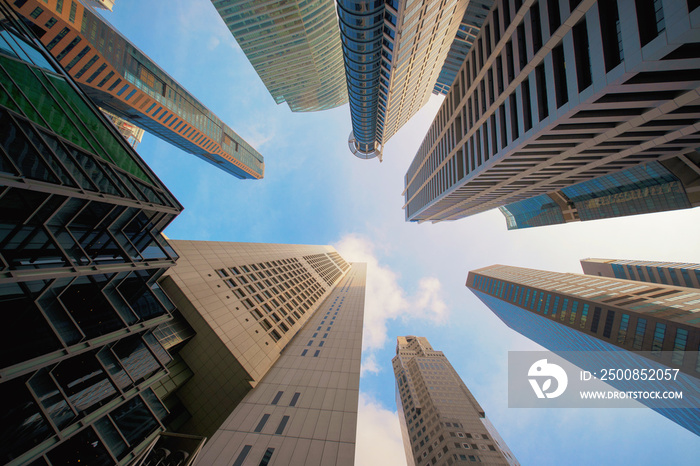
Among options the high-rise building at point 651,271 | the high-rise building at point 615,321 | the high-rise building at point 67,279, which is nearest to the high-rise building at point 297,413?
the high-rise building at point 67,279

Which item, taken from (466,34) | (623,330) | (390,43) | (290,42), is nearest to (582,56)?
(390,43)

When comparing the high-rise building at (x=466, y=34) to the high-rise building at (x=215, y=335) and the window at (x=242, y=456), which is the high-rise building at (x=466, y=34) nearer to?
the high-rise building at (x=215, y=335)

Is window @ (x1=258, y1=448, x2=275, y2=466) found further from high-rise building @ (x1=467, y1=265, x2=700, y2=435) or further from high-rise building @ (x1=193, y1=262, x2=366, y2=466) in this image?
high-rise building @ (x1=467, y1=265, x2=700, y2=435)

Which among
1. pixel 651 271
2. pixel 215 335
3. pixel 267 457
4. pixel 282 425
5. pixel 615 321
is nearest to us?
pixel 267 457

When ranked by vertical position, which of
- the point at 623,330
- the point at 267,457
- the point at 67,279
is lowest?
the point at 623,330

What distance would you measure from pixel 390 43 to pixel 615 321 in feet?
241

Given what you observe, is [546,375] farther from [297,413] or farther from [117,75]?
[117,75]

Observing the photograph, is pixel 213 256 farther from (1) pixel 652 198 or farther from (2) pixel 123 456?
(1) pixel 652 198

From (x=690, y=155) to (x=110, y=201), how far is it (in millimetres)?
73159

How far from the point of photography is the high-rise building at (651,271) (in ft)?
264

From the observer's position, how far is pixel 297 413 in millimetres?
18703

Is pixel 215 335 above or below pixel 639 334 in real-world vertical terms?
above

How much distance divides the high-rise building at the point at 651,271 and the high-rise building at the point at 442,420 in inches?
3255

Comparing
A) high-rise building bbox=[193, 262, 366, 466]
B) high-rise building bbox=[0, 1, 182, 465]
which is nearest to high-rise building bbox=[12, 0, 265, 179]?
high-rise building bbox=[0, 1, 182, 465]
